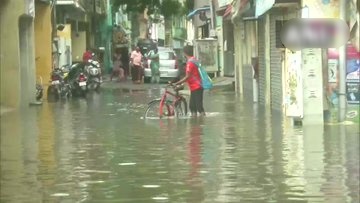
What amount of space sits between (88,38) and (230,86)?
23.8 meters

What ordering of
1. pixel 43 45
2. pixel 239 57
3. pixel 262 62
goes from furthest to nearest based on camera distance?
1. pixel 239 57
2. pixel 43 45
3. pixel 262 62

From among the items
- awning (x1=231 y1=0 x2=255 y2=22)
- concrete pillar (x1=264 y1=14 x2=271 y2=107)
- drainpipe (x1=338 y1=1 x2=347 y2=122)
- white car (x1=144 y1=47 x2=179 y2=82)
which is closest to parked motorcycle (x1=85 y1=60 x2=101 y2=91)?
awning (x1=231 y1=0 x2=255 y2=22)

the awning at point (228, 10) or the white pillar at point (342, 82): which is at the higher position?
the awning at point (228, 10)

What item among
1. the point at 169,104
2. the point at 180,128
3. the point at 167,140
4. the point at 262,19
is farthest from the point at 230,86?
the point at 167,140

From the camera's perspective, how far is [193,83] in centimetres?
2089

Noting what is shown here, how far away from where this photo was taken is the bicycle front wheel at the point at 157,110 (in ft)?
67.8

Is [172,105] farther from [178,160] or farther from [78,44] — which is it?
[78,44]

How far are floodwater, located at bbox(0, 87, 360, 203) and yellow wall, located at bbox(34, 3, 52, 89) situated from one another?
9481mm

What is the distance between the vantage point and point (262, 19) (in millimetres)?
25297

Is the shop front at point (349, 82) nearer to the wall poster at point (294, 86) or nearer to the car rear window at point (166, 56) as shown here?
the wall poster at point (294, 86)

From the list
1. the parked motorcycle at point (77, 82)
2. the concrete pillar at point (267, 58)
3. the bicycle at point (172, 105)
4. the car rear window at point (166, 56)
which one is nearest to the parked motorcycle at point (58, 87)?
the parked motorcycle at point (77, 82)

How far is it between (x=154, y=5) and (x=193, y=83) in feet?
134

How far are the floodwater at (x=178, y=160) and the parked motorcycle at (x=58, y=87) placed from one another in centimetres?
829

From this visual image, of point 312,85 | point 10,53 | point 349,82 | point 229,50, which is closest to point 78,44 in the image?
point 229,50
